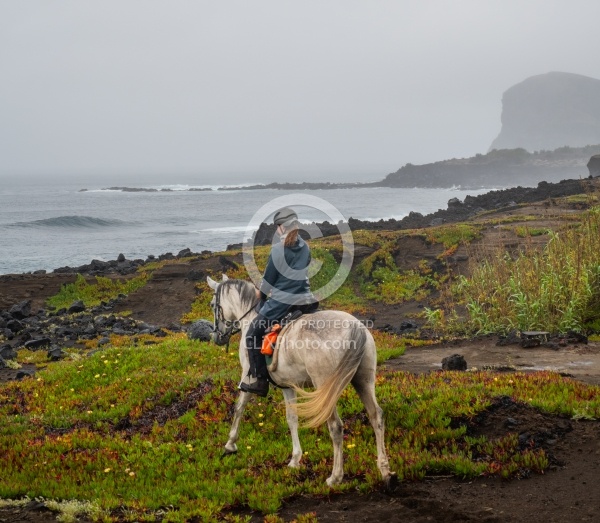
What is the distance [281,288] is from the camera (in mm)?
9586

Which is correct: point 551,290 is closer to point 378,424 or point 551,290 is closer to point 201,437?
point 378,424

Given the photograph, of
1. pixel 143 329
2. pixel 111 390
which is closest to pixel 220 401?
pixel 111 390

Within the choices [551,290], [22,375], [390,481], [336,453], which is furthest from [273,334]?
[22,375]

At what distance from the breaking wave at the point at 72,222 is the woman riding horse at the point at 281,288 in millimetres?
91073

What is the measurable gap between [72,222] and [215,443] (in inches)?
3652

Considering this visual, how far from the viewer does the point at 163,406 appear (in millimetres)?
13055

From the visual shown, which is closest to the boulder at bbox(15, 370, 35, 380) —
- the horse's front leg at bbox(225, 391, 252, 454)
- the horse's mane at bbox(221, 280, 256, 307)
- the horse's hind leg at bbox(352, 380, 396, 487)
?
the horse's front leg at bbox(225, 391, 252, 454)

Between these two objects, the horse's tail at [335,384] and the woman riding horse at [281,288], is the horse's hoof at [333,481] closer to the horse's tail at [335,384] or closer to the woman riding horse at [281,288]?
the horse's tail at [335,384]

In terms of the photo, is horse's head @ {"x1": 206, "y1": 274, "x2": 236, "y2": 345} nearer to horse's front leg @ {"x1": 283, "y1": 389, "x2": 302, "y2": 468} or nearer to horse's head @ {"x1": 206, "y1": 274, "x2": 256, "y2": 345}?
horse's head @ {"x1": 206, "y1": 274, "x2": 256, "y2": 345}

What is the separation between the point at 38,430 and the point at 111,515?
16.3ft

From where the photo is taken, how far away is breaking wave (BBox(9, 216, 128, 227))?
9362 centimetres

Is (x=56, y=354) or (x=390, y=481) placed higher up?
(x=390, y=481)

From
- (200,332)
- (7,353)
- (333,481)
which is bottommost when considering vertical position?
(7,353)

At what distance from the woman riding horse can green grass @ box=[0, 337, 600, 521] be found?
4.91 feet
